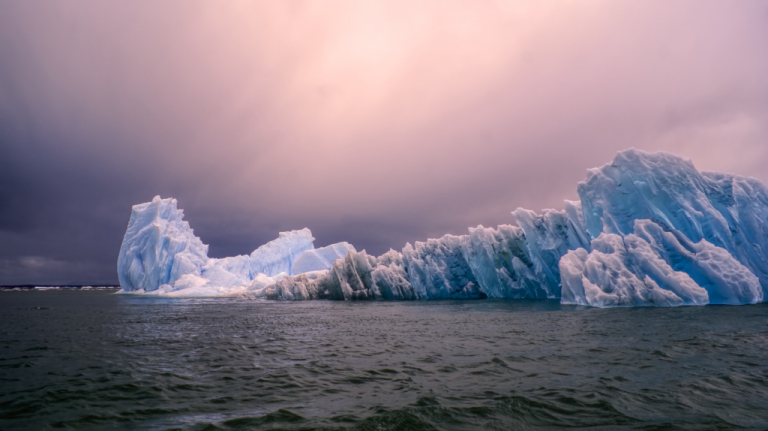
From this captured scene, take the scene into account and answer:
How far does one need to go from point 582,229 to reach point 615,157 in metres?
6.58

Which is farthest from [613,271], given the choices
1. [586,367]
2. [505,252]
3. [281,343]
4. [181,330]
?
[181,330]

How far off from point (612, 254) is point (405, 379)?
19829 mm

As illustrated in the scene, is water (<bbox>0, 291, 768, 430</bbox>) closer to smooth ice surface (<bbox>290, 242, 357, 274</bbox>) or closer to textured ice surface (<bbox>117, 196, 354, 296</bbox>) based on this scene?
textured ice surface (<bbox>117, 196, 354, 296</bbox>)

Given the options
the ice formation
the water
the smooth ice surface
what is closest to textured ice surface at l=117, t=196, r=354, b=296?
the smooth ice surface

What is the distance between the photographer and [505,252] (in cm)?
3525

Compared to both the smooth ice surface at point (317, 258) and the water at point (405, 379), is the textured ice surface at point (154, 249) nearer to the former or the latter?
the smooth ice surface at point (317, 258)

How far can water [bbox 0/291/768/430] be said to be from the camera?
5629 mm

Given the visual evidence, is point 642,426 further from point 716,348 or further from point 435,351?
point 716,348

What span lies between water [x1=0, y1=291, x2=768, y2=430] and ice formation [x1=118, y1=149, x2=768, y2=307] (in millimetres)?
8065

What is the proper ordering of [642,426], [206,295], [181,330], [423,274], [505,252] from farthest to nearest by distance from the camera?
[206,295] → [423,274] → [505,252] → [181,330] → [642,426]

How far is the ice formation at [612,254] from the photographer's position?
2170 cm

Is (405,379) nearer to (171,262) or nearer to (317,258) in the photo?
(317,258)

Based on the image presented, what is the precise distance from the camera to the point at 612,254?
22656 mm

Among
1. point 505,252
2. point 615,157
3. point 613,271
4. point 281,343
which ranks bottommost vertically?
point 281,343
